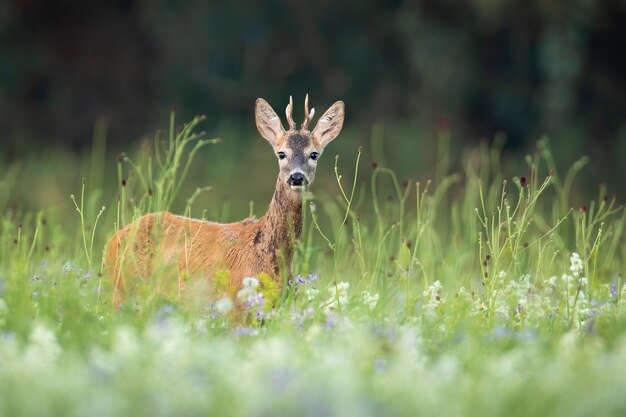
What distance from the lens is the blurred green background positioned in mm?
15383

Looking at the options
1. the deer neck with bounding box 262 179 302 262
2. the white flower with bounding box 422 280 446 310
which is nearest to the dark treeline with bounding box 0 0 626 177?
the deer neck with bounding box 262 179 302 262

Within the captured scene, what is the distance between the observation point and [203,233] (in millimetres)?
6645

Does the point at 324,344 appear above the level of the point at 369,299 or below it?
below

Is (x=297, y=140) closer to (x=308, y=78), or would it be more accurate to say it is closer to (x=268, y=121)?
(x=268, y=121)

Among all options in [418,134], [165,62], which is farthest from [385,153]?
[165,62]

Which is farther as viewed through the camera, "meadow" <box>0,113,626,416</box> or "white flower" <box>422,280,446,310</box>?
"white flower" <box>422,280,446,310</box>

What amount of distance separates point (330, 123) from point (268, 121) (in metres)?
0.35

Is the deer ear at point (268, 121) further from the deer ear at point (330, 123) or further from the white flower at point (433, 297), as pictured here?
the white flower at point (433, 297)

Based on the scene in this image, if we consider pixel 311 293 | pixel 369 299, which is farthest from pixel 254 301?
pixel 369 299

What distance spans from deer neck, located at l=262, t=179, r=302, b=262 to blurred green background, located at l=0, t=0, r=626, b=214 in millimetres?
8295

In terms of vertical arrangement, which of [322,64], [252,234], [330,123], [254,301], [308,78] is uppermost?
[322,64]

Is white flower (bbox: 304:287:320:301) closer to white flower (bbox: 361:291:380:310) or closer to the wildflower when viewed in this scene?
white flower (bbox: 361:291:380:310)

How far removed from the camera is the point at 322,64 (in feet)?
57.6

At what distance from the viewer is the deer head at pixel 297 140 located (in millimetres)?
6262
